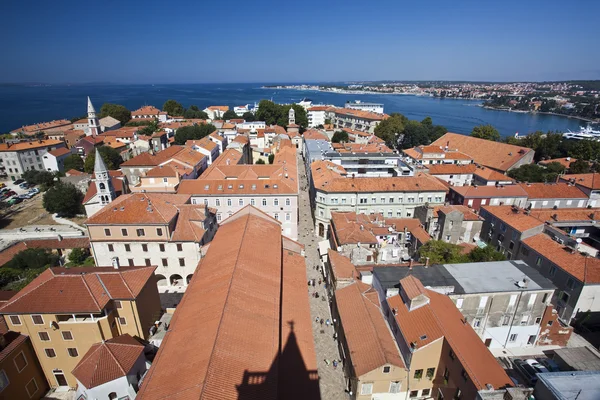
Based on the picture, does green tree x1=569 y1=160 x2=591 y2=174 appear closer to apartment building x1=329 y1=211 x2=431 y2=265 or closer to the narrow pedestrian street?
apartment building x1=329 y1=211 x2=431 y2=265

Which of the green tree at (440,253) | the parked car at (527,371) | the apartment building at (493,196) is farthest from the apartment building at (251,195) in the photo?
the parked car at (527,371)

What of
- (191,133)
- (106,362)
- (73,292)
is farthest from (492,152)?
(73,292)

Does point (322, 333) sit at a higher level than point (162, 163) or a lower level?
lower

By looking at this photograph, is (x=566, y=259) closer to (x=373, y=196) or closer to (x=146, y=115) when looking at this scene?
(x=373, y=196)

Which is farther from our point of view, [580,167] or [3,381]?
[580,167]

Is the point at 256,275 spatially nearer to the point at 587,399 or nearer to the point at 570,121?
the point at 587,399

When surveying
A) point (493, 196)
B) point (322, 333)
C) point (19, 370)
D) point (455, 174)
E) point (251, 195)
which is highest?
point (251, 195)
